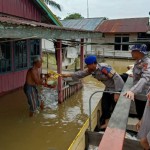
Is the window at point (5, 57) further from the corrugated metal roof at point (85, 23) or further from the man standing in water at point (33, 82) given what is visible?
the corrugated metal roof at point (85, 23)

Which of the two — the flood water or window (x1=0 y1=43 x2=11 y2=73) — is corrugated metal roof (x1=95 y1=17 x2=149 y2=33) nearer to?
the flood water

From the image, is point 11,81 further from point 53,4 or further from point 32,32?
point 53,4

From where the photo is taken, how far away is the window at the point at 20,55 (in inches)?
429

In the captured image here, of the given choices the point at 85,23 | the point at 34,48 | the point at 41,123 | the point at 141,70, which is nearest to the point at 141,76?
the point at 141,70

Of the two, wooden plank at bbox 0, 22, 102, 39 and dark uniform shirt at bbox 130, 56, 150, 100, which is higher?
wooden plank at bbox 0, 22, 102, 39

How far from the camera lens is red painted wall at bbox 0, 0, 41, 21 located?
31.0 ft

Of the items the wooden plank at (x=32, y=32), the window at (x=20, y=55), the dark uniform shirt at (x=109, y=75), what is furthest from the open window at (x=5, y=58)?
the dark uniform shirt at (x=109, y=75)

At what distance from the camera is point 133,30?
24422 millimetres

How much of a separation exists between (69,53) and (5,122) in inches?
201

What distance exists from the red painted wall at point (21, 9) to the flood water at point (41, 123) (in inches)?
139

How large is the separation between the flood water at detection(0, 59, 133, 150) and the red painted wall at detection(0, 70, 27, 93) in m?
0.40

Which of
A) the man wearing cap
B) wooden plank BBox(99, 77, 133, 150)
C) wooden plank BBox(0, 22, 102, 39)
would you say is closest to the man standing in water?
wooden plank BBox(0, 22, 102, 39)

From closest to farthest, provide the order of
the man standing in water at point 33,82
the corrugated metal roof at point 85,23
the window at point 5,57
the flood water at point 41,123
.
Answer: the flood water at point 41,123 < the man standing in water at point 33,82 < the window at point 5,57 < the corrugated metal roof at point 85,23

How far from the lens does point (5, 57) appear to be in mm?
10195
